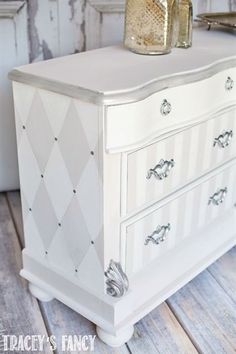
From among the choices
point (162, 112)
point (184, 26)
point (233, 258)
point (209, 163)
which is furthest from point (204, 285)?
point (184, 26)

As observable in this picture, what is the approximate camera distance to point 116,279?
4.09 feet

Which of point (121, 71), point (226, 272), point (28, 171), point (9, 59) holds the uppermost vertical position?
point (121, 71)

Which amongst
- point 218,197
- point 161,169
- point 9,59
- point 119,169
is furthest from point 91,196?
point 9,59

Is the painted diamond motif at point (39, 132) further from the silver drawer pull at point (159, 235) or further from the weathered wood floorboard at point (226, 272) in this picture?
the weathered wood floorboard at point (226, 272)

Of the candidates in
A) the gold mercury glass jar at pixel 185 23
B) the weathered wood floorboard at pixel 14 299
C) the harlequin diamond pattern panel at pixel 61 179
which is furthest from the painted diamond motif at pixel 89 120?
the weathered wood floorboard at pixel 14 299

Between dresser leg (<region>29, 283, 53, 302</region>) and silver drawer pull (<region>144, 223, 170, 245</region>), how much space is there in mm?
350

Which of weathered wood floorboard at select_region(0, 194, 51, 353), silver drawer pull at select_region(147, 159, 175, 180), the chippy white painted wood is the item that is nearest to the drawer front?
silver drawer pull at select_region(147, 159, 175, 180)

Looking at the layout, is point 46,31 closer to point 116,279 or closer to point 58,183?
point 58,183

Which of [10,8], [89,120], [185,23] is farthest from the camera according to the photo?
[10,8]

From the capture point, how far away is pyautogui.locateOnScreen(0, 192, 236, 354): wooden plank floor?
134 centimetres

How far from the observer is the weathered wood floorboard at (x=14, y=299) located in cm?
138

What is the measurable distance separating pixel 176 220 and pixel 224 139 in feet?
0.91

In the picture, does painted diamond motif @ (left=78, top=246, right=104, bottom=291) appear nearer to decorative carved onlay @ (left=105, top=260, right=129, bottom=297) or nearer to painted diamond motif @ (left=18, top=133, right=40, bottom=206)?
decorative carved onlay @ (left=105, top=260, right=129, bottom=297)

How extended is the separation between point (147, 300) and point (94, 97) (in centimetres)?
58
